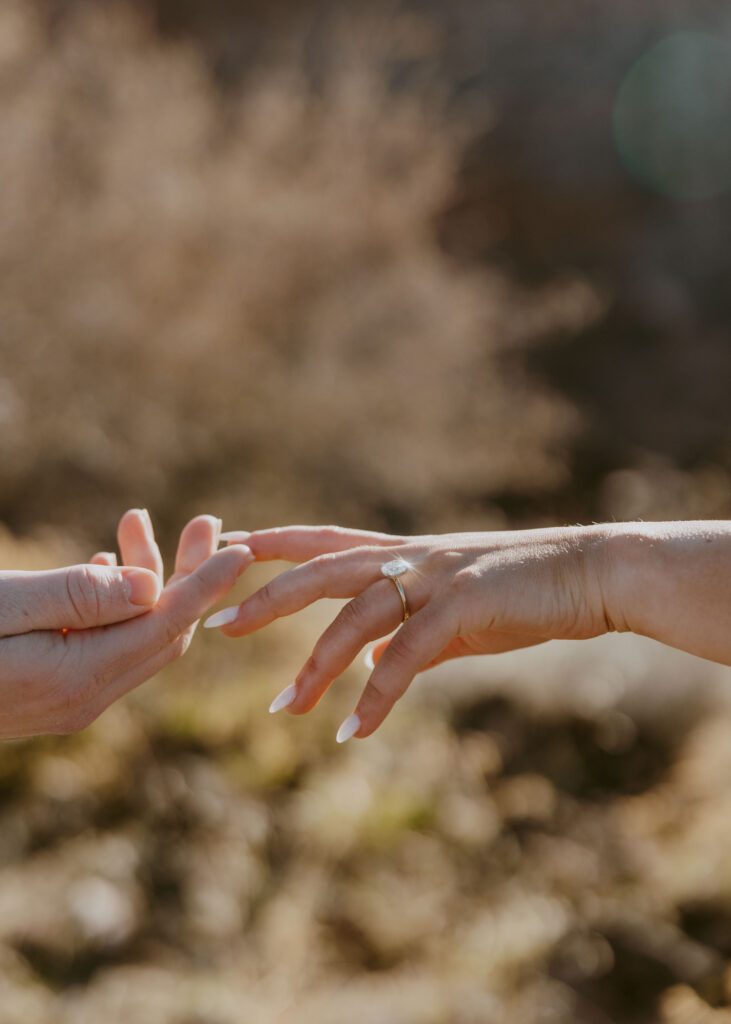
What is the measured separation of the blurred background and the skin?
62.8 inches

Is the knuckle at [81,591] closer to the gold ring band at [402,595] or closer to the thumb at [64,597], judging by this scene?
the thumb at [64,597]

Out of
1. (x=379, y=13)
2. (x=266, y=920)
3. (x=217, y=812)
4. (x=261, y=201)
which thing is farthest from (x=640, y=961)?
(x=379, y=13)

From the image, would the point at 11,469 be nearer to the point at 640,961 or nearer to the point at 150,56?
the point at 150,56

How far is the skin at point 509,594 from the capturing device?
142cm

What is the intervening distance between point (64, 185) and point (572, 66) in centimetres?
893

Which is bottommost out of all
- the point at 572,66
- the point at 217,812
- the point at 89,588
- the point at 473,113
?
the point at 217,812

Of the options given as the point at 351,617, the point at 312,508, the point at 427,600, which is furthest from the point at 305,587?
the point at 312,508

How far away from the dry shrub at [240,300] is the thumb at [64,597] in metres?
2.99

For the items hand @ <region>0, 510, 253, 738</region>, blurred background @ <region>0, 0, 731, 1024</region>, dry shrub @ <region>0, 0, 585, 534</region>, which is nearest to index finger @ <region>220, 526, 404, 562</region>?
hand @ <region>0, 510, 253, 738</region>

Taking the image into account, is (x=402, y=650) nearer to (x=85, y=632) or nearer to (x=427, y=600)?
(x=427, y=600)

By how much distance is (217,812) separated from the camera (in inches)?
126

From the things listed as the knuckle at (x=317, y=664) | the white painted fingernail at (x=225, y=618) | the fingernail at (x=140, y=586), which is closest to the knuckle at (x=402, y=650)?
the knuckle at (x=317, y=664)

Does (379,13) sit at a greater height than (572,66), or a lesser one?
lesser

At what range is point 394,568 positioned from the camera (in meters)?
1.51
